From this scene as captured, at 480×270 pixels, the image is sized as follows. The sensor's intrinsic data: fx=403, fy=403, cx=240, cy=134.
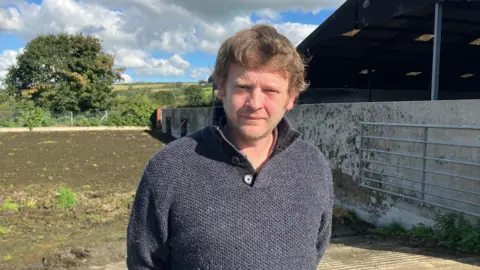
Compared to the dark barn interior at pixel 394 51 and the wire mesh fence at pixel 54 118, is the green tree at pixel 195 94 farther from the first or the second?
the dark barn interior at pixel 394 51

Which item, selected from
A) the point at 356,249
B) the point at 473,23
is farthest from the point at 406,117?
the point at 473,23

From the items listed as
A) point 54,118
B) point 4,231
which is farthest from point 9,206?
point 54,118

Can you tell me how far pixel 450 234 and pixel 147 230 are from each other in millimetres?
4063

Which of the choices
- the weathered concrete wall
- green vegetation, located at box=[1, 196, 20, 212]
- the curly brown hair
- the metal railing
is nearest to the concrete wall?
the metal railing

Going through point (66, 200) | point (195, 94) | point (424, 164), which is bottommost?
point (66, 200)

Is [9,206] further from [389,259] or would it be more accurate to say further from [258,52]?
[258,52]

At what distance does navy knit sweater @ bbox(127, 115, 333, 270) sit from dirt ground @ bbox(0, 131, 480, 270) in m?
2.72

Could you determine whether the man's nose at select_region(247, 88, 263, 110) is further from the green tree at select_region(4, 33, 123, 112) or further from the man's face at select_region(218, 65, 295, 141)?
the green tree at select_region(4, 33, 123, 112)

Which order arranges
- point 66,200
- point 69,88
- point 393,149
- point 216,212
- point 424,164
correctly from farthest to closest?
point 69,88, point 66,200, point 393,149, point 424,164, point 216,212

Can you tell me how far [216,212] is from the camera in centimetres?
139

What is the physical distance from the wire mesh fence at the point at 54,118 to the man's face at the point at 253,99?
36.0 metres

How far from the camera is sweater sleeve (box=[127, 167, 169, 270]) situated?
1.41 meters

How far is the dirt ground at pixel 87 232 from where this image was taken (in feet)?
13.8

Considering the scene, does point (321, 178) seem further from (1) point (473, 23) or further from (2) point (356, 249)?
(1) point (473, 23)
